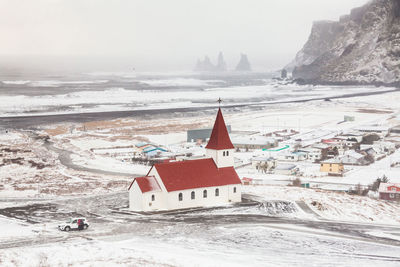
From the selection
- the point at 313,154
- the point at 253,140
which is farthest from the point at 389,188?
the point at 253,140

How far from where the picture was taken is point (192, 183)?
41.0m

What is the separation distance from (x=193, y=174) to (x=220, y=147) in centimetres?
313

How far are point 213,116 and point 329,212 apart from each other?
274 ft

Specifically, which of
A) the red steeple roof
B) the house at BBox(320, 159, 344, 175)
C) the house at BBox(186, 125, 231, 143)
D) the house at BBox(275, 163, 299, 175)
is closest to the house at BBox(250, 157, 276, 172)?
the house at BBox(275, 163, 299, 175)

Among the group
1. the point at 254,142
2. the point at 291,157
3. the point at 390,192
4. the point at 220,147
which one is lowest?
the point at 291,157

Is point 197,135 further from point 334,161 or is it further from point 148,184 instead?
point 148,184

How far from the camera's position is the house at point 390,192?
50.2 meters

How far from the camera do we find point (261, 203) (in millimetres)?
42594

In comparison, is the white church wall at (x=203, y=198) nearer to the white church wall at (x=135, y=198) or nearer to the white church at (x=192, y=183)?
the white church at (x=192, y=183)

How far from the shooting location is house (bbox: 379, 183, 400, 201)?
165ft

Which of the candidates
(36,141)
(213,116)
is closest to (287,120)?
(213,116)

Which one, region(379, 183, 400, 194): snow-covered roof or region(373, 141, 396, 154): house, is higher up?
region(379, 183, 400, 194): snow-covered roof

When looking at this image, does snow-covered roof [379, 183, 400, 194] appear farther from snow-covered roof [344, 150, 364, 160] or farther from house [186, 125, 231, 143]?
house [186, 125, 231, 143]

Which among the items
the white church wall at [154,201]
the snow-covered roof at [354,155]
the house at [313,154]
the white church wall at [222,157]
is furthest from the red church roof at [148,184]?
the house at [313,154]
